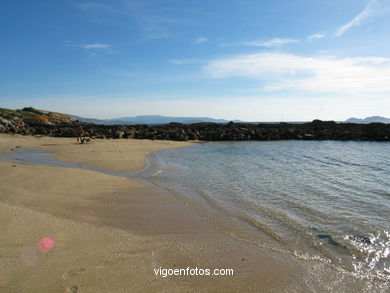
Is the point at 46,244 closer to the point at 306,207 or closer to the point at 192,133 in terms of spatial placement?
the point at 306,207

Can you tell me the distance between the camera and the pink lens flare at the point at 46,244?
3.95m

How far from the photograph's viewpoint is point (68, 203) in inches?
249

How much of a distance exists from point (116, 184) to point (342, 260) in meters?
6.88

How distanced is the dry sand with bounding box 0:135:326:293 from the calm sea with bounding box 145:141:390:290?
29.6 inches

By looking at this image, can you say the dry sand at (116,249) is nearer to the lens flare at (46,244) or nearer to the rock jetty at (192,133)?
the lens flare at (46,244)

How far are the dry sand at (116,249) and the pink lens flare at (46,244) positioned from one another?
2.3 inches

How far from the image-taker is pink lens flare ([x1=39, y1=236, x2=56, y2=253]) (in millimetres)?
3945

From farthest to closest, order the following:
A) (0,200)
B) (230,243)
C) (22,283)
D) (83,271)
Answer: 1. (0,200)
2. (230,243)
3. (83,271)
4. (22,283)

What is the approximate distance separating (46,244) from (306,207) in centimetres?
623

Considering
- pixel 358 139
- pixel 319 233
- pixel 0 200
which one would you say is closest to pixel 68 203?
pixel 0 200

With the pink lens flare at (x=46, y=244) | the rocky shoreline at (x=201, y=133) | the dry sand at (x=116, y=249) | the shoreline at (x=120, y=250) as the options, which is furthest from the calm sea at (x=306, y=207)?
the rocky shoreline at (x=201, y=133)

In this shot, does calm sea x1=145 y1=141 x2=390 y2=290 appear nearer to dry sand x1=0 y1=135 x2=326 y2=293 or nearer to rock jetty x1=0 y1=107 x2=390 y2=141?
dry sand x1=0 y1=135 x2=326 y2=293

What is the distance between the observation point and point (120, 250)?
13.7ft

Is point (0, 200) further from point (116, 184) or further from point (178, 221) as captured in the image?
point (178, 221)
